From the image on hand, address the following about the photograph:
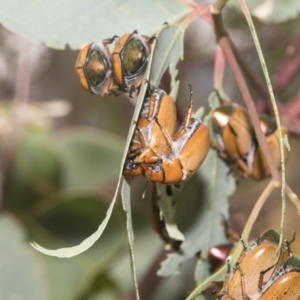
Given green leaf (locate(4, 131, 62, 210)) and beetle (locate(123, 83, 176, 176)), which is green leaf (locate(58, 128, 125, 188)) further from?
beetle (locate(123, 83, 176, 176))

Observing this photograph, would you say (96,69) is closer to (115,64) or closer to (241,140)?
(115,64)

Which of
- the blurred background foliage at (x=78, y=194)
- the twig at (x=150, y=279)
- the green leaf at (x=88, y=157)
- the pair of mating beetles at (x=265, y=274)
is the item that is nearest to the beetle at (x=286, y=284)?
the pair of mating beetles at (x=265, y=274)

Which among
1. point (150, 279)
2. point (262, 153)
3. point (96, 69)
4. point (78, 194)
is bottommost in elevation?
point (150, 279)

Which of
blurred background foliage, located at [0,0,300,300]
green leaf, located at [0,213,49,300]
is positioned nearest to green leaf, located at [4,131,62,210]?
blurred background foliage, located at [0,0,300,300]

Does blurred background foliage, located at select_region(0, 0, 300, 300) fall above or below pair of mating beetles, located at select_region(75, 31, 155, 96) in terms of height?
below

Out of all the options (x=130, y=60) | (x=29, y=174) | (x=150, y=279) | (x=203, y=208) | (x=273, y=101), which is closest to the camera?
(x=273, y=101)

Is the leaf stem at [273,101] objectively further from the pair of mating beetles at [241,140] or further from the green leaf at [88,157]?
the green leaf at [88,157]

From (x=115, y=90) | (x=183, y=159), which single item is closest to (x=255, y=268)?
(x=183, y=159)
